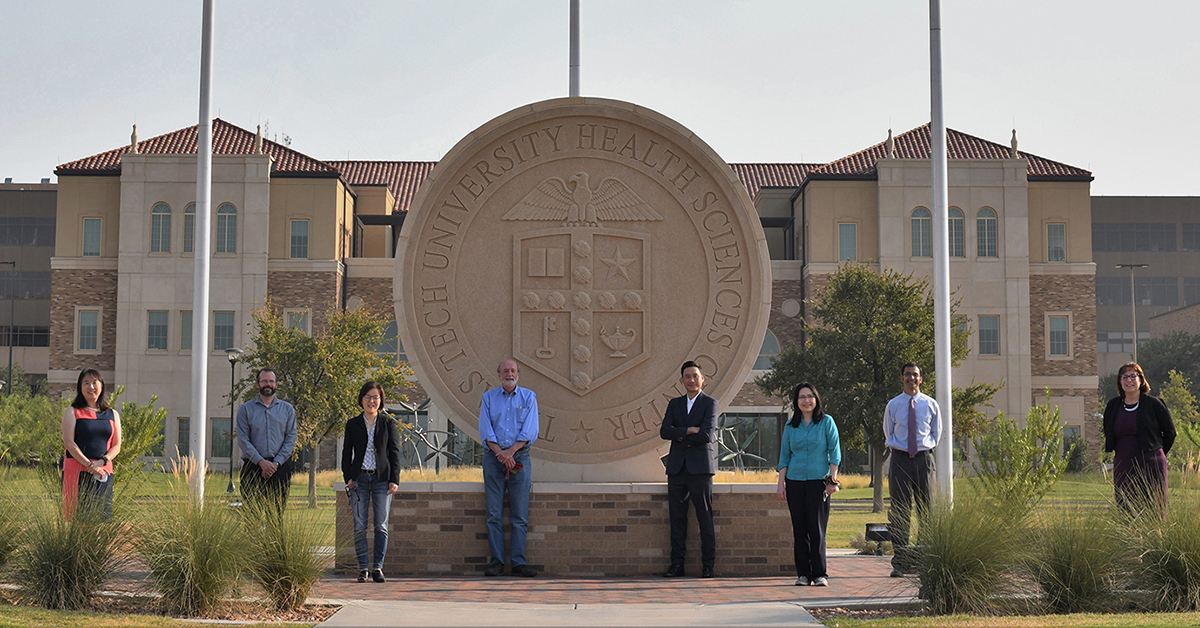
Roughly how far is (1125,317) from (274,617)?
8318 centimetres

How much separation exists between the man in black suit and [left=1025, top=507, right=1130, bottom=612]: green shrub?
291 centimetres

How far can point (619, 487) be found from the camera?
1015 cm

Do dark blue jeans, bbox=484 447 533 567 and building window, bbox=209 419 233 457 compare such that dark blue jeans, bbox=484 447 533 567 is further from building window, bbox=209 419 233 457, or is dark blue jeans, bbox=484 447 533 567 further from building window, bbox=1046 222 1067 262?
building window, bbox=1046 222 1067 262

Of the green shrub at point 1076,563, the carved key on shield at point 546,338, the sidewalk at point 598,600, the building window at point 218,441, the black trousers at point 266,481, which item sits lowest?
the building window at point 218,441

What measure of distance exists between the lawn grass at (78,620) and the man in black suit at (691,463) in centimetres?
394

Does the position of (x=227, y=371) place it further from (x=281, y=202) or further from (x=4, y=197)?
(x=4, y=197)

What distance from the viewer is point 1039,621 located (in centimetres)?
693

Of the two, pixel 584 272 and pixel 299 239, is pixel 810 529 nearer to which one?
pixel 584 272

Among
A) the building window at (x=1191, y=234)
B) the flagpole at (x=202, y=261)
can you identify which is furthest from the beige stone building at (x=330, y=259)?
the building window at (x=1191, y=234)

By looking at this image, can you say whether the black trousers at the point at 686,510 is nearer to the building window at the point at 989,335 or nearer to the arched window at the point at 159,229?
the building window at the point at 989,335

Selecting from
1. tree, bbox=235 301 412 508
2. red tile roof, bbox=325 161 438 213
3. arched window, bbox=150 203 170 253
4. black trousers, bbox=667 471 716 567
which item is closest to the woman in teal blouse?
black trousers, bbox=667 471 716 567

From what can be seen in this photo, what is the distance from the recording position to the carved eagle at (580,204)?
10922 mm

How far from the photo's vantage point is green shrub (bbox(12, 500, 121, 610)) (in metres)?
7.33

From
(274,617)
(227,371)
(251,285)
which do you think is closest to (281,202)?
(251,285)
